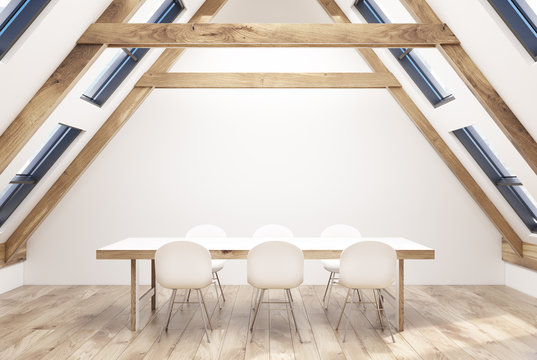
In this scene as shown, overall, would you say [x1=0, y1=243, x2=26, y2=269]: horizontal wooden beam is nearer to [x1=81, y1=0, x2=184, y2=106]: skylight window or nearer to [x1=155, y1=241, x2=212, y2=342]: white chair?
[x1=81, y1=0, x2=184, y2=106]: skylight window

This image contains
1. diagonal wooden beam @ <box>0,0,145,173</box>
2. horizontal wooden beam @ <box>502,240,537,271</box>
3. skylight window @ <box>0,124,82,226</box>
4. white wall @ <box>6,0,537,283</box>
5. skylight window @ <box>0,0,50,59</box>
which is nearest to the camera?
skylight window @ <box>0,0,50,59</box>

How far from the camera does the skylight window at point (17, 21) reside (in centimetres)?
331

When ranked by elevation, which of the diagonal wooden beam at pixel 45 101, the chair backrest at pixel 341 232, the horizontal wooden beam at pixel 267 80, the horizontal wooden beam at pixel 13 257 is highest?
the horizontal wooden beam at pixel 267 80

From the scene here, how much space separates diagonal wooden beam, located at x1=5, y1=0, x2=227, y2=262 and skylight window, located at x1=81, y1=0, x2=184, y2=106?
0.55 metres

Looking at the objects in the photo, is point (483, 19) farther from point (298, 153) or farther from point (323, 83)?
point (298, 153)

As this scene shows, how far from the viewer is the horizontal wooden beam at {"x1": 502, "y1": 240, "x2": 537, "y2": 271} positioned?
17.8 ft

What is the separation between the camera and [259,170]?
6.15 metres

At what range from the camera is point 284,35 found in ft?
13.3

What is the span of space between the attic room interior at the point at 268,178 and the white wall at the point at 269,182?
25 millimetres

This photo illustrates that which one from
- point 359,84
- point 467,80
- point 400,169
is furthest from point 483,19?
point 400,169

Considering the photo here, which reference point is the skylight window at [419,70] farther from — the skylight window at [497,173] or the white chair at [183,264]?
the white chair at [183,264]

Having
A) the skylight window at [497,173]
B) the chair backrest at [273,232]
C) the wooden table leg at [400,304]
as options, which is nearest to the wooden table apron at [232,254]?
the wooden table leg at [400,304]

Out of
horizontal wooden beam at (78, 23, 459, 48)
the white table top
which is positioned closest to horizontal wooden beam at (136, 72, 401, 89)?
horizontal wooden beam at (78, 23, 459, 48)

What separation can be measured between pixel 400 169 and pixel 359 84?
1.20 meters
